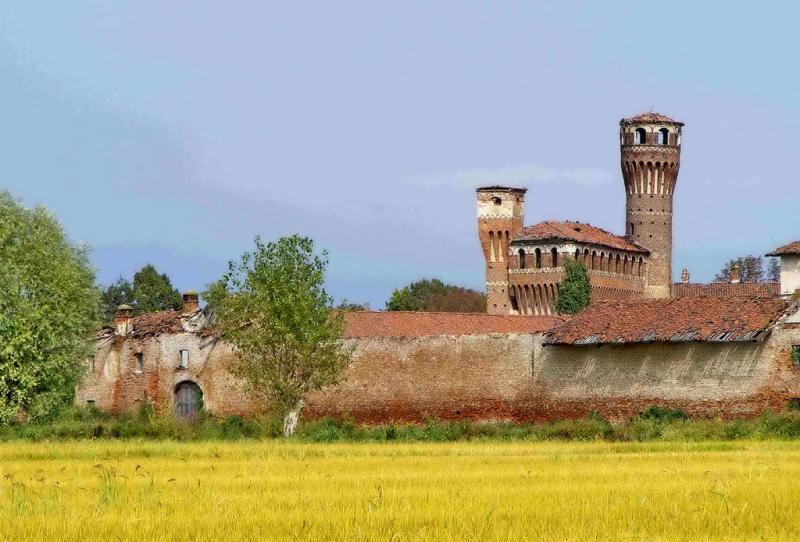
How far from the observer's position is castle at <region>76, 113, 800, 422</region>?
3719cm

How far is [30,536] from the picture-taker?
46.2ft

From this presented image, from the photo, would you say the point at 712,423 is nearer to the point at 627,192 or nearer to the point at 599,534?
the point at 599,534

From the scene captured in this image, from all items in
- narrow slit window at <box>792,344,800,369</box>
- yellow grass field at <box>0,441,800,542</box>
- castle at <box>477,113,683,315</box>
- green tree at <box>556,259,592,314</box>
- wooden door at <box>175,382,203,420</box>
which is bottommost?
yellow grass field at <box>0,441,800,542</box>

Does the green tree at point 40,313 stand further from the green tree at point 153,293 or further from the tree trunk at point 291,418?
the green tree at point 153,293

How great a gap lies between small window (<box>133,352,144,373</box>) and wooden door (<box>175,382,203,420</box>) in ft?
6.24

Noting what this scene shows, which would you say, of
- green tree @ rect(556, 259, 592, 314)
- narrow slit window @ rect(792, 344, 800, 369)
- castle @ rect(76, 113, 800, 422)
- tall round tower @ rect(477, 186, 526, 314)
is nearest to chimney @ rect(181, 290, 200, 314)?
castle @ rect(76, 113, 800, 422)

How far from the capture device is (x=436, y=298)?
109 m

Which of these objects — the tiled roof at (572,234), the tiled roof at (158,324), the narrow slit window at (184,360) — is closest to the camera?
the narrow slit window at (184,360)

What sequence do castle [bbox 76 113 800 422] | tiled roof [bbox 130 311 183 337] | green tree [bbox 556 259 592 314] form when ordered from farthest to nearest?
1. green tree [bbox 556 259 592 314]
2. tiled roof [bbox 130 311 183 337]
3. castle [bbox 76 113 800 422]

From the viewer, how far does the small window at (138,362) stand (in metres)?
47.9

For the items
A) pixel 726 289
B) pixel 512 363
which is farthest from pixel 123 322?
pixel 726 289

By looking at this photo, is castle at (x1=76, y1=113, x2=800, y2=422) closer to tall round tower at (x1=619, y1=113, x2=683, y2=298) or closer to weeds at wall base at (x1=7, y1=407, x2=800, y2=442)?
weeds at wall base at (x1=7, y1=407, x2=800, y2=442)

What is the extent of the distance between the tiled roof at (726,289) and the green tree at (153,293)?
2756 centimetres

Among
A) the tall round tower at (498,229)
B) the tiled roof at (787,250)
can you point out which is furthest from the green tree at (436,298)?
the tiled roof at (787,250)
